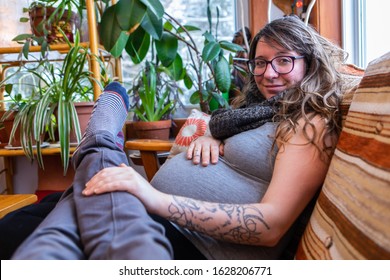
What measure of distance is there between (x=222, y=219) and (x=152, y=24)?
107 cm

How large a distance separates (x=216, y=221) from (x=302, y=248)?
0.17 meters

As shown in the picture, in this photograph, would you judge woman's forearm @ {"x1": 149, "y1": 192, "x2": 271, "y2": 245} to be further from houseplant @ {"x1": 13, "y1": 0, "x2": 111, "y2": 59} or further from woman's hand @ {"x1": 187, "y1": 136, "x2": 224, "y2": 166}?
houseplant @ {"x1": 13, "y1": 0, "x2": 111, "y2": 59}

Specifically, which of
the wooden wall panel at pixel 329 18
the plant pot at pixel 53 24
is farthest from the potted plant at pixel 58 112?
the wooden wall panel at pixel 329 18

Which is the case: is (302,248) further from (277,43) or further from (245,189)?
(277,43)

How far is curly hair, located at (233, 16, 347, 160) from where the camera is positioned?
32.0 inches

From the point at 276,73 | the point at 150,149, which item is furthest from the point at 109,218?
the point at 150,149

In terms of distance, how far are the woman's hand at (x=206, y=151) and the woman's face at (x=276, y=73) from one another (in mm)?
215

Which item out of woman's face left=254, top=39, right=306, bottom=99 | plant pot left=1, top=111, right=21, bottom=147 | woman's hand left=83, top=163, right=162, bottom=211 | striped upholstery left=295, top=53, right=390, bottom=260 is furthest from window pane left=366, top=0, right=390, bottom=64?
plant pot left=1, top=111, right=21, bottom=147

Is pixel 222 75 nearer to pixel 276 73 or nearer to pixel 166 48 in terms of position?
pixel 166 48

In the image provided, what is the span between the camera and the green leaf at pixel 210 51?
1562mm

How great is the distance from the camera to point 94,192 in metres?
0.68

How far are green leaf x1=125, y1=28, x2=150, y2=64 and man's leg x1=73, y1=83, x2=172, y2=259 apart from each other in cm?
80

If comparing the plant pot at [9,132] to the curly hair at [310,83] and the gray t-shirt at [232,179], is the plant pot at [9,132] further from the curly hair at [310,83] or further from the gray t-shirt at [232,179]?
the curly hair at [310,83]

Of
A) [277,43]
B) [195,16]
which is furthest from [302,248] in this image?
[195,16]
